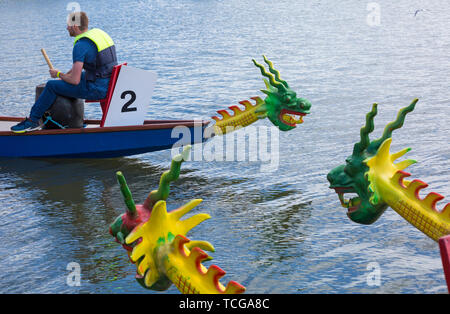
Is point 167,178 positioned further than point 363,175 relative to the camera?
No

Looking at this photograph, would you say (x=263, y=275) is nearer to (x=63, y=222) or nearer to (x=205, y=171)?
(x=63, y=222)

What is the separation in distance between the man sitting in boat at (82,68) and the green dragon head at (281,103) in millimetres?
1859

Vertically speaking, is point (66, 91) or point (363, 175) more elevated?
point (66, 91)

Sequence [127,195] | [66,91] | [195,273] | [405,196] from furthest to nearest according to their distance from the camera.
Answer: [66,91], [405,196], [127,195], [195,273]

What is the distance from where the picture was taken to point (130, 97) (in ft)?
27.9

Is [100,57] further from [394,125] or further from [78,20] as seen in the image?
[394,125]


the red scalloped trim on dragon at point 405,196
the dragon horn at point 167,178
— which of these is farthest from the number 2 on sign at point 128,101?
the dragon horn at point 167,178

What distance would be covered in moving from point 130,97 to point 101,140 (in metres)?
0.70

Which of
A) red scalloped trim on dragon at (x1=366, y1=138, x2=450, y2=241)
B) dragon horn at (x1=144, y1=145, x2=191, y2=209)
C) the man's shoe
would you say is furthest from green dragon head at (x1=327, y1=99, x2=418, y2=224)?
the man's shoe

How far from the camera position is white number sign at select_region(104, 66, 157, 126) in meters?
8.34

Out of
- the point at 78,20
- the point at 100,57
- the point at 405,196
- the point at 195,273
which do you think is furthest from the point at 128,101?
the point at 195,273

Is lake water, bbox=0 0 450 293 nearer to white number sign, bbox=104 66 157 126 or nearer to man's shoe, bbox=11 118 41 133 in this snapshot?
man's shoe, bbox=11 118 41 133

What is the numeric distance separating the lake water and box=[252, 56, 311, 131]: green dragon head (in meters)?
0.71

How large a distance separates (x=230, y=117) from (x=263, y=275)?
300 cm
